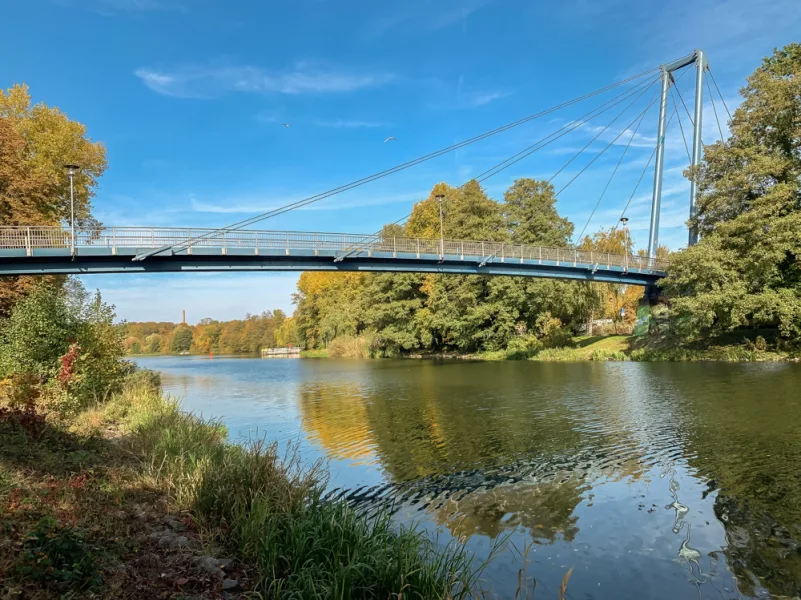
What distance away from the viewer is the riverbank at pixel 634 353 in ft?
108

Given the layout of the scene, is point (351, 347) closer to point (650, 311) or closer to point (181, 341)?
point (650, 311)

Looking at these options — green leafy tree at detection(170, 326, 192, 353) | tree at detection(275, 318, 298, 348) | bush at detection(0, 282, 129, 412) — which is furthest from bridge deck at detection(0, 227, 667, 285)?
green leafy tree at detection(170, 326, 192, 353)

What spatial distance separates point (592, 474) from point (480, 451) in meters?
3.12

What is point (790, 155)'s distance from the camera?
1297 inches

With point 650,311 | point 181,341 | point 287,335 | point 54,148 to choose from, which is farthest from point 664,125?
point 181,341

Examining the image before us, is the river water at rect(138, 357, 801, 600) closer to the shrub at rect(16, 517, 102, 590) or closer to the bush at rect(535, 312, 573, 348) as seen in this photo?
the shrub at rect(16, 517, 102, 590)

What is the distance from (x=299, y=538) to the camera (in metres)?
5.72

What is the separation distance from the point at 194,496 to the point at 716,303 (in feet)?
110

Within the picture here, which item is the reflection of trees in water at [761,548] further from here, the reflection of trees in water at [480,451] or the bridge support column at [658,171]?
the bridge support column at [658,171]

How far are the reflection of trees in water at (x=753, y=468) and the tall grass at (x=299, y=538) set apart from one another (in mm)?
3778

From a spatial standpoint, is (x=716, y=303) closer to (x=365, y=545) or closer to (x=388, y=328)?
(x=365, y=545)

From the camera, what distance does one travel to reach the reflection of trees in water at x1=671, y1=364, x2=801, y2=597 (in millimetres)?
6551

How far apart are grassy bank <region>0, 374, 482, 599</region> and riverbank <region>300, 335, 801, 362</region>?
33974mm

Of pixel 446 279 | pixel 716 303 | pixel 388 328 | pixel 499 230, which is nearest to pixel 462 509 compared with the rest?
pixel 716 303
